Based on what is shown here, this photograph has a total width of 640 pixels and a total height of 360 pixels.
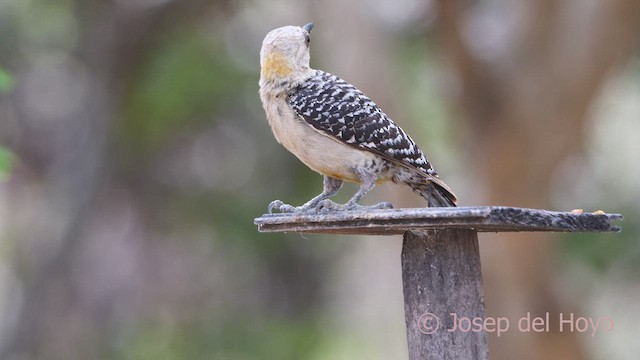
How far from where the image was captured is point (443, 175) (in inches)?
586

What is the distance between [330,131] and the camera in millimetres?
5371

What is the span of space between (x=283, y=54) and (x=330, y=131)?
0.56 metres

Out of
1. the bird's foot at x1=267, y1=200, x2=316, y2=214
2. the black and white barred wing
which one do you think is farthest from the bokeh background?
the black and white barred wing

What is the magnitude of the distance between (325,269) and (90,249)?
6435 mm

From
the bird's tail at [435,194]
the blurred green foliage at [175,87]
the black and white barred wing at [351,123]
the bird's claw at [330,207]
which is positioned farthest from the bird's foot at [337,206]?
the blurred green foliage at [175,87]

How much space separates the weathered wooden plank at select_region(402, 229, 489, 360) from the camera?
477cm

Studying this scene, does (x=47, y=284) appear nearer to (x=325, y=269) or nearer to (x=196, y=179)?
(x=196, y=179)

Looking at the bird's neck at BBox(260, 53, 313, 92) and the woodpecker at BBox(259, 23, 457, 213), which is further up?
the bird's neck at BBox(260, 53, 313, 92)

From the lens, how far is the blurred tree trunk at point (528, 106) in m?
11.1

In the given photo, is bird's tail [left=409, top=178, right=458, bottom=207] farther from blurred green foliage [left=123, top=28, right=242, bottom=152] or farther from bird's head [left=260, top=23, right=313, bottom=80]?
blurred green foliage [left=123, top=28, right=242, bottom=152]

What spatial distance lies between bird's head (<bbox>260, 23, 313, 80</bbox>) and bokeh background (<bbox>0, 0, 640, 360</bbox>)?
153 cm

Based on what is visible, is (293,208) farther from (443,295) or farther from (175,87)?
(175,87)

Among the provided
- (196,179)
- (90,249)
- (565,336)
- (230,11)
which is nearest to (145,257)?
(196,179)

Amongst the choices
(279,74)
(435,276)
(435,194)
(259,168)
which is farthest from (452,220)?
(259,168)
